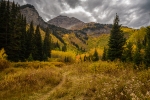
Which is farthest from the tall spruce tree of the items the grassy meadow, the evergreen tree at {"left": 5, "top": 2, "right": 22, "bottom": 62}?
the evergreen tree at {"left": 5, "top": 2, "right": 22, "bottom": 62}

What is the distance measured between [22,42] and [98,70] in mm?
43052

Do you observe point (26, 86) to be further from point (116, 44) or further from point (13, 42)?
point (13, 42)

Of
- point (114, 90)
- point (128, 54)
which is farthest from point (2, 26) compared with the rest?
point (114, 90)

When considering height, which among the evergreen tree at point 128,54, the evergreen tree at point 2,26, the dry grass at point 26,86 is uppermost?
the evergreen tree at point 2,26

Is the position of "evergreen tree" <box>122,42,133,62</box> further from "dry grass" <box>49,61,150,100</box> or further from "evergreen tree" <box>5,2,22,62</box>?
"evergreen tree" <box>5,2,22,62</box>

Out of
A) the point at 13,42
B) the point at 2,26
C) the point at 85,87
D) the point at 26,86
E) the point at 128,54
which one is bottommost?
the point at 26,86

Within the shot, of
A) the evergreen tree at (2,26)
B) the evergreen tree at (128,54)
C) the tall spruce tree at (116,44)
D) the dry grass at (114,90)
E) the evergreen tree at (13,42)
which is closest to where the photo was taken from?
the dry grass at (114,90)

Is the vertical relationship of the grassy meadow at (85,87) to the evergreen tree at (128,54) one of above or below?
below

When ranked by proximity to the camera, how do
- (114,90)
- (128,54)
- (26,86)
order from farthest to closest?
1. (128,54)
2. (26,86)
3. (114,90)

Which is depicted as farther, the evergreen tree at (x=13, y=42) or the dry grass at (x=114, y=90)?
the evergreen tree at (x=13, y=42)

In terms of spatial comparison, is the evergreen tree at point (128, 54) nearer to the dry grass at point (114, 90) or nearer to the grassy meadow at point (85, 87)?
the grassy meadow at point (85, 87)

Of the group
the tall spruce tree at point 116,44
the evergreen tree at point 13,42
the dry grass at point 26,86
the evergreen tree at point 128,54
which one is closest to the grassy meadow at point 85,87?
the dry grass at point 26,86

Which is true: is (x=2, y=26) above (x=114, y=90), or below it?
above

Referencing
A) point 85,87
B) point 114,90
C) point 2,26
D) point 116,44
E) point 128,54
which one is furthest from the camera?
point 128,54
